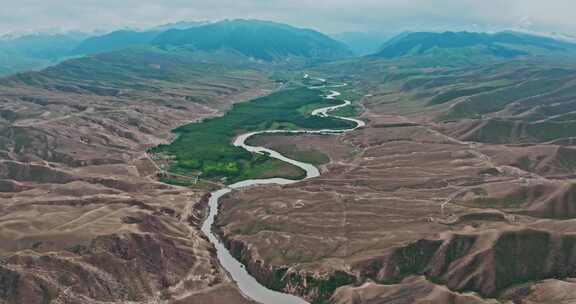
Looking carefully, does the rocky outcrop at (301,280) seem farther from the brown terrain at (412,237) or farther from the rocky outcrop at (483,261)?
the rocky outcrop at (483,261)

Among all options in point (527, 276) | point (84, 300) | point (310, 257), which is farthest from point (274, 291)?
point (527, 276)

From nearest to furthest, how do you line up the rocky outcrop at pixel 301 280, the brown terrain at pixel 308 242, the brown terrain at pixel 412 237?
the brown terrain at pixel 308 242 < the brown terrain at pixel 412 237 < the rocky outcrop at pixel 301 280

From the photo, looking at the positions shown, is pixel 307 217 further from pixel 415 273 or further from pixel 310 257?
pixel 415 273

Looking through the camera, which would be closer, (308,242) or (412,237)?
(412,237)

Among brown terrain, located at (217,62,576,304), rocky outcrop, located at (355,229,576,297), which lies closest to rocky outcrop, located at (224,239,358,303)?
brown terrain, located at (217,62,576,304)

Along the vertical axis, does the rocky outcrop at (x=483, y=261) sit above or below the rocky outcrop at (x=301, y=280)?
above

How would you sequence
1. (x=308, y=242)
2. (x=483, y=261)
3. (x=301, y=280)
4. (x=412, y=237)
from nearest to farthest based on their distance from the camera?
(x=483, y=261), (x=301, y=280), (x=412, y=237), (x=308, y=242)

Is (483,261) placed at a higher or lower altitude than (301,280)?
higher

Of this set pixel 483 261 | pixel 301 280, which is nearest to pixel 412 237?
pixel 483 261

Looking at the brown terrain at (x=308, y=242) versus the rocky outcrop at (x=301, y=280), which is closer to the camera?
the brown terrain at (x=308, y=242)

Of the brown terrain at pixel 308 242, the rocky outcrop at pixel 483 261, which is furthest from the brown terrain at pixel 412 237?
the brown terrain at pixel 308 242

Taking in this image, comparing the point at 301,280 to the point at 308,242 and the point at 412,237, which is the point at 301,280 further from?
the point at 412,237
